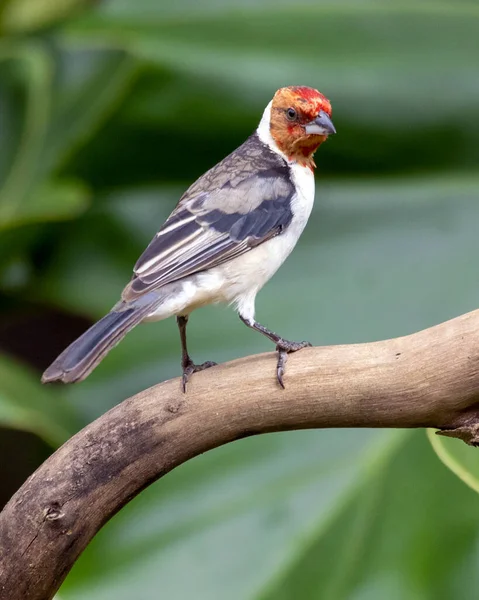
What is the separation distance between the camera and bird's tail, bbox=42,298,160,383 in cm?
108

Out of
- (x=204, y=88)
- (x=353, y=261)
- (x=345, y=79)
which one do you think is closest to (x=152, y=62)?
(x=204, y=88)

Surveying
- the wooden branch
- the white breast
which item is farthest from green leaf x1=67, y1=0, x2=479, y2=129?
the wooden branch

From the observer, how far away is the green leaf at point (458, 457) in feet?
4.15

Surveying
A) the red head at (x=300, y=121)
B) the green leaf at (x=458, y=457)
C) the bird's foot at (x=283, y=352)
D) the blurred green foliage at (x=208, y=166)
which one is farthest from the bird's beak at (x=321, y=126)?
the blurred green foliage at (x=208, y=166)

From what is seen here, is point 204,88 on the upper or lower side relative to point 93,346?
upper

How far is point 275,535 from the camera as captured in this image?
5.64 feet

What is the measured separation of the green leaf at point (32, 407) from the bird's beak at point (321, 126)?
0.77m

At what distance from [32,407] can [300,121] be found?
810mm

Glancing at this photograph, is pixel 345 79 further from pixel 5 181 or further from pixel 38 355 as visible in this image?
pixel 38 355

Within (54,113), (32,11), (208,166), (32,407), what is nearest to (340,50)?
(208,166)

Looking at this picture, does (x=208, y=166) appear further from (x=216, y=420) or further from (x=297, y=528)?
(x=216, y=420)

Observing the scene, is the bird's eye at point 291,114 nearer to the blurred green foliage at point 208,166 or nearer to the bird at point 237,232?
the bird at point 237,232

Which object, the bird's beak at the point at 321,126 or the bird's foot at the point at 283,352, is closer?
the bird's foot at the point at 283,352

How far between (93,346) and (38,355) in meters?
1.45
